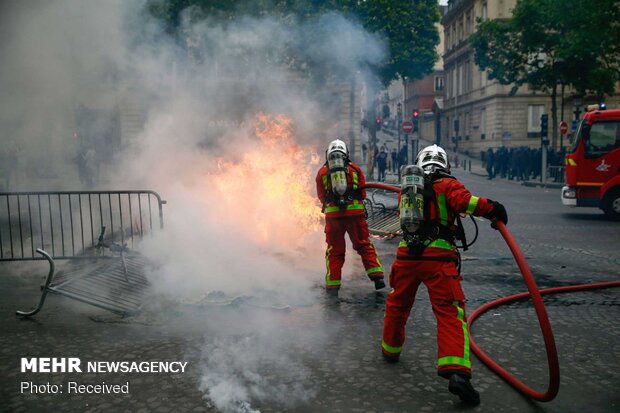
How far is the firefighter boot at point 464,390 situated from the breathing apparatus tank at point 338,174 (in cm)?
281

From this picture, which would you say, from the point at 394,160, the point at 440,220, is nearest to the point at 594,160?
the point at 440,220

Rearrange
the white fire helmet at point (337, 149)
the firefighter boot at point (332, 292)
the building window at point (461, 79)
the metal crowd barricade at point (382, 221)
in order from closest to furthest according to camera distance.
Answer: the firefighter boot at point (332, 292), the white fire helmet at point (337, 149), the metal crowd barricade at point (382, 221), the building window at point (461, 79)

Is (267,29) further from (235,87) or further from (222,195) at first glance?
(222,195)

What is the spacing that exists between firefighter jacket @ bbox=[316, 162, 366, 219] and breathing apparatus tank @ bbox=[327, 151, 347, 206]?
5 centimetres

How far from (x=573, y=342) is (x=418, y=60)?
2506 cm

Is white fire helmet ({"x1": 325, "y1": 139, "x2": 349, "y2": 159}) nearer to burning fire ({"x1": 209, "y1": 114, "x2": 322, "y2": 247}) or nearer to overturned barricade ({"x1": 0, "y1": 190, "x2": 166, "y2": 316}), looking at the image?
overturned barricade ({"x1": 0, "y1": 190, "x2": 166, "y2": 316})

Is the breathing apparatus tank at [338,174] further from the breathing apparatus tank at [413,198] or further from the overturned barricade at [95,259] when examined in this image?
the overturned barricade at [95,259]

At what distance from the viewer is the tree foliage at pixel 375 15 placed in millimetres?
11617

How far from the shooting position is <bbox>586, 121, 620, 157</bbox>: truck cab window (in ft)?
40.9

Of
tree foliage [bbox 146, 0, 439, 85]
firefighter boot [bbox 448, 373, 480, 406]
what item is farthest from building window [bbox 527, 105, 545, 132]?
firefighter boot [bbox 448, 373, 480, 406]

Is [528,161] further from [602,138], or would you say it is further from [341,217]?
[341,217]

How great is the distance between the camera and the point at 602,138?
41.2 ft

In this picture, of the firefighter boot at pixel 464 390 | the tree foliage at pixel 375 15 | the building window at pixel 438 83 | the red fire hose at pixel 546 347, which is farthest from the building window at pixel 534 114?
the firefighter boot at pixel 464 390

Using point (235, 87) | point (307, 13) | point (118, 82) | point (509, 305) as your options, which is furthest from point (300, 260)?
point (307, 13)
